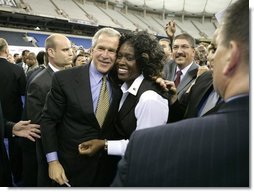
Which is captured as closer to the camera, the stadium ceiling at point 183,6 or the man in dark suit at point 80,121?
the man in dark suit at point 80,121

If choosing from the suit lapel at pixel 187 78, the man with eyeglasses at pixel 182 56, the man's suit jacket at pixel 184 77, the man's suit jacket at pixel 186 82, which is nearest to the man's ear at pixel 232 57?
the man's suit jacket at pixel 184 77

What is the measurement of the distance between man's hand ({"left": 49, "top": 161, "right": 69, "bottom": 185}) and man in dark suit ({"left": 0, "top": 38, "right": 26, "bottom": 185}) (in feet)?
3.49

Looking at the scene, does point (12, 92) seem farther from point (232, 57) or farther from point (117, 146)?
point (232, 57)

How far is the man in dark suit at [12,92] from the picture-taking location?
2.33 metres

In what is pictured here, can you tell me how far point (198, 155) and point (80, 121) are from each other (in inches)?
33.5

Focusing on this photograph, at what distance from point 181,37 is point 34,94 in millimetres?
1448

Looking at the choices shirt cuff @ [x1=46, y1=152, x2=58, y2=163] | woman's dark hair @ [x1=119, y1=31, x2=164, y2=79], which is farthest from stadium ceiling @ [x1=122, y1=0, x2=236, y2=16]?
shirt cuff @ [x1=46, y1=152, x2=58, y2=163]

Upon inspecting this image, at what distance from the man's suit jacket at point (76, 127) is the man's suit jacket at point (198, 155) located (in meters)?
0.73

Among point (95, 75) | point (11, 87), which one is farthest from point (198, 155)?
point (11, 87)

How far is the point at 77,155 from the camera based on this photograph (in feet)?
4.50

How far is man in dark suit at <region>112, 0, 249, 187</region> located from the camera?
0.58 metres

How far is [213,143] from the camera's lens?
1.92 ft

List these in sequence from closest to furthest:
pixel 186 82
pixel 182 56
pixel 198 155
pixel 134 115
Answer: pixel 198 155, pixel 134 115, pixel 186 82, pixel 182 56

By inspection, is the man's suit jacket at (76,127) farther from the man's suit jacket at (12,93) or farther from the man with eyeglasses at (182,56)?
the man with eyeglasses at (182,56)
